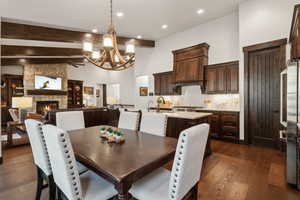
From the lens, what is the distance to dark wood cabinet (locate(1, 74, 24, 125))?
23.9 feet

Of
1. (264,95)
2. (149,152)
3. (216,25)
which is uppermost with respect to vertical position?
(216,25)

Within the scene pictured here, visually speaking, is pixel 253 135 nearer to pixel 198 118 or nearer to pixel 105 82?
pixel 198 118

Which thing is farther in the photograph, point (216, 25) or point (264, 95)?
point (216, 25)

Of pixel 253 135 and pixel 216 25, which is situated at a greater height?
pixel 216 25

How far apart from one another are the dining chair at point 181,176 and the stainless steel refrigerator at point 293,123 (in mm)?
1637

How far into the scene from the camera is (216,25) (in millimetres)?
4949

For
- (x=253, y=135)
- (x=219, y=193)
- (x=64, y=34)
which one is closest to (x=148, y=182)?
(x=219, y=193)

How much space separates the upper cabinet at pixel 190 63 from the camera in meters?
5.02

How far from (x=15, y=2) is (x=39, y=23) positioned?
1.00 m

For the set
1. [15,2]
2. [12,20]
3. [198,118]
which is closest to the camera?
[198,118]

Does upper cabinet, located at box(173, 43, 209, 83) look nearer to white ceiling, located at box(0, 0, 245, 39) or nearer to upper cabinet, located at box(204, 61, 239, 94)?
upper cabinet, located at box(204, 61, 239, 94)

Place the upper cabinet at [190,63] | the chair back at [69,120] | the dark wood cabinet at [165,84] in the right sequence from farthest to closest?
the dark wood cabinet at [165,84] → the upper cabinet at [190,63] → the chair back at [69,120]

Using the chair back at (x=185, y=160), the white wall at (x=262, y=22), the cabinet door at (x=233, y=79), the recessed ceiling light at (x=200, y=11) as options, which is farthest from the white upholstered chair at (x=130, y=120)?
the recessed ceiling light at (x=200, y=11)

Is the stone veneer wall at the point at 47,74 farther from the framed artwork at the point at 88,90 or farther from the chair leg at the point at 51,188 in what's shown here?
the chair leg at the point at 51,188
